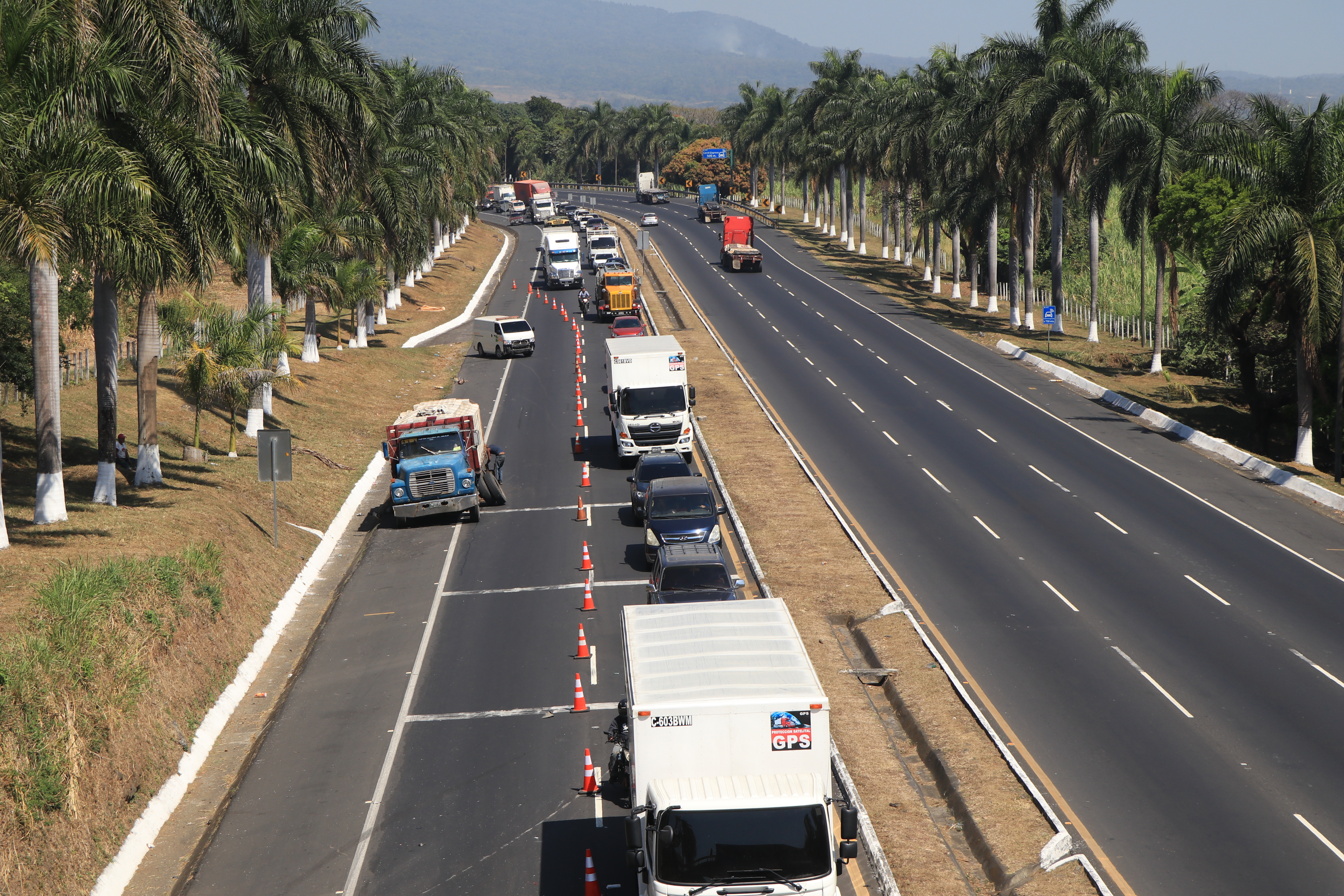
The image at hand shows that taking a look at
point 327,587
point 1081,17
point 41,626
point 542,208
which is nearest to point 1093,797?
point 41,626

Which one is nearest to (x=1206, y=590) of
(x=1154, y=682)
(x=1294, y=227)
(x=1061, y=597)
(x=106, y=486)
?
(x=1061, y=597)

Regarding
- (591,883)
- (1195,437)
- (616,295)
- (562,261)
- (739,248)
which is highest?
(739,248)

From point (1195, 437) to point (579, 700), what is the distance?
2818 cm

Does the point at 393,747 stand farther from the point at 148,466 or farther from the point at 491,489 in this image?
the point at 491,489

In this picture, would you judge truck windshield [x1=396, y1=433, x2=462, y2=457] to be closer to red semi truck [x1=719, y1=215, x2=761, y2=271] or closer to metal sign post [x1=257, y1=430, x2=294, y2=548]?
metal sign post [x1=257, y1=430, x2=294, y2=548]

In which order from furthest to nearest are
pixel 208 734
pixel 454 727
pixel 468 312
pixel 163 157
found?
pixel 468 312 → pixel 163 157 → pixel 454 727 → pixel 208 734

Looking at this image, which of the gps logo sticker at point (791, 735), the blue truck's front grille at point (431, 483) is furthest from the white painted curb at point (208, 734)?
the gps logo sticker at point (791, 735)

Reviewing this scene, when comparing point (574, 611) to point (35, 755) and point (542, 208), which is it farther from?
point (542, 208)

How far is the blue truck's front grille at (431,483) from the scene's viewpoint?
101 feet

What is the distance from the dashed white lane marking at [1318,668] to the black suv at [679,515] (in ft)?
39.2

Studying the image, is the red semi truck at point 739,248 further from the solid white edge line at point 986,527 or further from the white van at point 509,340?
the solid white edge line at point 986,527

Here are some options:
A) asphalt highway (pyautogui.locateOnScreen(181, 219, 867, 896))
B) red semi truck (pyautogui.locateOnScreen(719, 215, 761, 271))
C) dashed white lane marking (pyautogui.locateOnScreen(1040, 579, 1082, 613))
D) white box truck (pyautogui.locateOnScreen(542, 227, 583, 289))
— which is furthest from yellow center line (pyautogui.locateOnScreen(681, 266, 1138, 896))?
red semi truck (pyautogui.locateOnScreen(719, 215, 761, 271))

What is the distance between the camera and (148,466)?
28797mm

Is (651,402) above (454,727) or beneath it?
above
